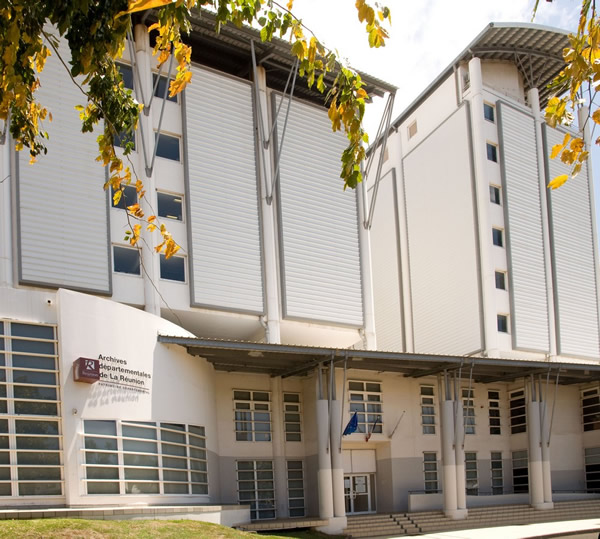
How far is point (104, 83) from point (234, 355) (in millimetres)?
22223

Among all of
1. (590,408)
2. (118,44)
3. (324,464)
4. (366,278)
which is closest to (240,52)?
(366,278)

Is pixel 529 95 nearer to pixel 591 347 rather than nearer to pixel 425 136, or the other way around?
pixel 425 136

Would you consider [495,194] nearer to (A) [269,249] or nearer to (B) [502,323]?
(B) [502,323]

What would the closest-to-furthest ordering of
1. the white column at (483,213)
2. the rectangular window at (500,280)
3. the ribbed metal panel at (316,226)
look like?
the ribbed metal panel at (316,226)
the white column at (483,213)
the rectangular window at (500,280)

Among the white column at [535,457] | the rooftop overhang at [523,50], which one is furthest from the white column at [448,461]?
the rooftop overhang at [523,50]

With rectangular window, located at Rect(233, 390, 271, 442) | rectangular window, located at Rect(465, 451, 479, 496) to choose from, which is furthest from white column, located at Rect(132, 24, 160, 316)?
rectangular window, located at Rect(465, 451, 479, 496)

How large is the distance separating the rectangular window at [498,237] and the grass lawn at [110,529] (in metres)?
26.6

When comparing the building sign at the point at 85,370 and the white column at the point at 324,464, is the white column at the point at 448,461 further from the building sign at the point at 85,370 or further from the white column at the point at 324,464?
the building sign at the point at 85,370

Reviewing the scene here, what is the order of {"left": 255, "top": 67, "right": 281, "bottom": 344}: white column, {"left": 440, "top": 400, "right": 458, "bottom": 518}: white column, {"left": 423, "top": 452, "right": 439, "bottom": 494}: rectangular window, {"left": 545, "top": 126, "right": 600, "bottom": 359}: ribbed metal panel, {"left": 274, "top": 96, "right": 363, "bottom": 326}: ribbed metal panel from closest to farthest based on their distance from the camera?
{"left": 440, "top": 400, "right": 458, "bottom": 518}: white column < {"left": 255, "top": 67, "right": 281, "bottom": 344}: white column < {"left": 274, "top": 96, "right": 363, "bottom": 326}: ribbed metal panel < {"left": 423, "top": 452, "right": 439, "bottom": 494}: rectangular window < {"left": 545, "top": 126, "right": 600, "bottom": 359}: ribbed metal panel

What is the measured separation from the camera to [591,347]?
4759 cm

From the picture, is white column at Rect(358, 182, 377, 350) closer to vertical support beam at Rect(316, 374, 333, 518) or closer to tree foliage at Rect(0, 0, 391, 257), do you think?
vertical support beam at Rect(316, 374, 333, 518)

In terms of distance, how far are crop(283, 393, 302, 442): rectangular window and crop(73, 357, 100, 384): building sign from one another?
43.5ft

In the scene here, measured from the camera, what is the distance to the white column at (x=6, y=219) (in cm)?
2881

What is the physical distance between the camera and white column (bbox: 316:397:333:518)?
30078 millimetres
